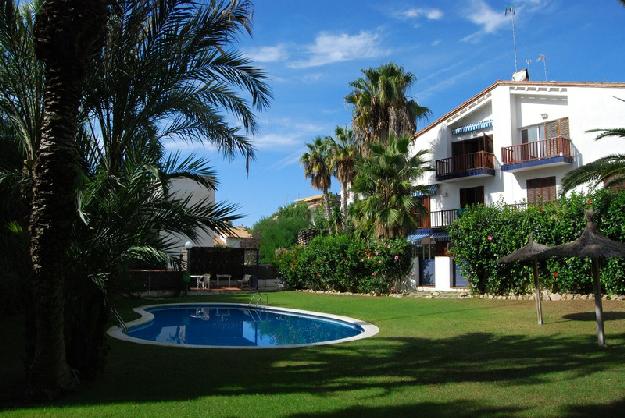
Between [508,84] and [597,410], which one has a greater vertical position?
[508,84]

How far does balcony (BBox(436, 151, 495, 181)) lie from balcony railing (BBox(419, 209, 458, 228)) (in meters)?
1.95

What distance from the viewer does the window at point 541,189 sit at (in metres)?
27.2

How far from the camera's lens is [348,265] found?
25516 millimetres

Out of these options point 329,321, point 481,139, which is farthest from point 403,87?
point 329,321

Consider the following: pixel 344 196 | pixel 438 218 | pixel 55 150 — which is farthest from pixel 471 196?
pixel 55 150

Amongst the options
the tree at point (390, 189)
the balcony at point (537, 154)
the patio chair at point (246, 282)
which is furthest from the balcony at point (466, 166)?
the patio chair at point (246, 282)

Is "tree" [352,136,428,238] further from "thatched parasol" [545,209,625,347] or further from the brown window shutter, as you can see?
"thatched parasol" [545,209,625,347]

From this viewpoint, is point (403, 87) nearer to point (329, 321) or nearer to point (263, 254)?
point (329, 321)

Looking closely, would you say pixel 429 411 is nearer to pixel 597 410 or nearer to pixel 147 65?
pixel 597 410

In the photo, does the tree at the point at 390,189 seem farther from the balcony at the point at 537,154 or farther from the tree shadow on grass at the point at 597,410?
the tree shadow on grass at the point at 597,410

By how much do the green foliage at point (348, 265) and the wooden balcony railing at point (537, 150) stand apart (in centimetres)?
882

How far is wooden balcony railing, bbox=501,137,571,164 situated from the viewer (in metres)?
26.4

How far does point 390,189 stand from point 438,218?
265 inches

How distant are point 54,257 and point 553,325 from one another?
35.1 ft
